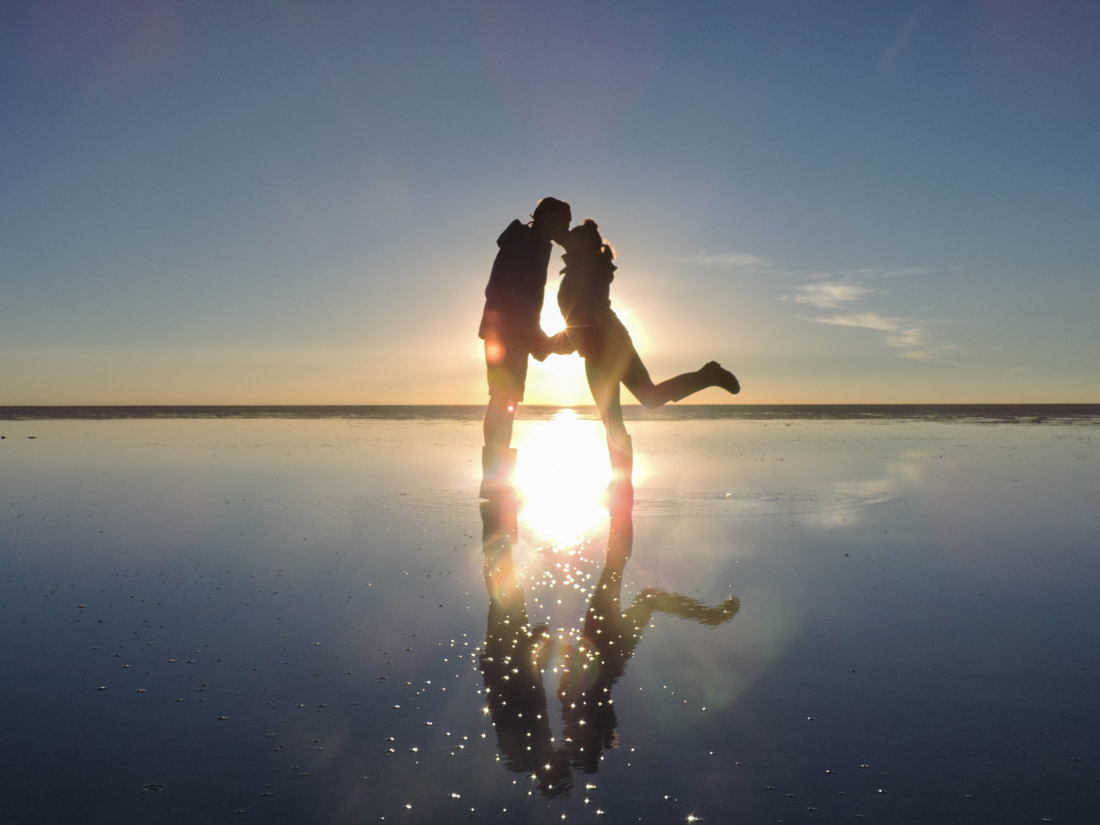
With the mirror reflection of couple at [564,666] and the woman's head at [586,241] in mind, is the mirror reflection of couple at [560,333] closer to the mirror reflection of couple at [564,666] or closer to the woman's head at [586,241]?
the woman's head at [586,241]

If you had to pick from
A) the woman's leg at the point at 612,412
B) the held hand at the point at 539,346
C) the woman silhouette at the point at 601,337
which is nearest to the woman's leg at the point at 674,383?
the woman silhouette at the point at 601,337

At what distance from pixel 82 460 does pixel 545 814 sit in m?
17.5

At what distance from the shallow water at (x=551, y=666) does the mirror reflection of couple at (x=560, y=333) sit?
174cm

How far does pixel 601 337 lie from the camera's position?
10.6 m

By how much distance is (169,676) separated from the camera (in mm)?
3891

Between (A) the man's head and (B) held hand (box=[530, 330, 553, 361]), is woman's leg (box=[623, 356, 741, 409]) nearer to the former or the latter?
(B) held hand (box=[530, 330, 553, 361])

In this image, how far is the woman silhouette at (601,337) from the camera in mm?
10594

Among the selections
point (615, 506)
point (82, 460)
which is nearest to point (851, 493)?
point (615, 506)

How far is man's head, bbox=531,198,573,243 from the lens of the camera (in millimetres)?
10805

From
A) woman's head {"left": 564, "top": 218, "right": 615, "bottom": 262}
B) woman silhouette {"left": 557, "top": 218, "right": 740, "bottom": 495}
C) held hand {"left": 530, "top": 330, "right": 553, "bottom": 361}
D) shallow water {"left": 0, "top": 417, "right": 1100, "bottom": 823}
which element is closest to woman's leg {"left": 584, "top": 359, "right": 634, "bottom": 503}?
woman silhouette {"left": 557, "top": 218, "right": 740, "bottom": 495}

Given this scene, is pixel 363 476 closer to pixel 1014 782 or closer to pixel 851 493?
pixel 851 493

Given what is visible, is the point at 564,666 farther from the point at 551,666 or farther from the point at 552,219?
the point at 552,219

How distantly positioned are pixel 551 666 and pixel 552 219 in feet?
25.1

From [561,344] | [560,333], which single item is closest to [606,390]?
[561,344]
